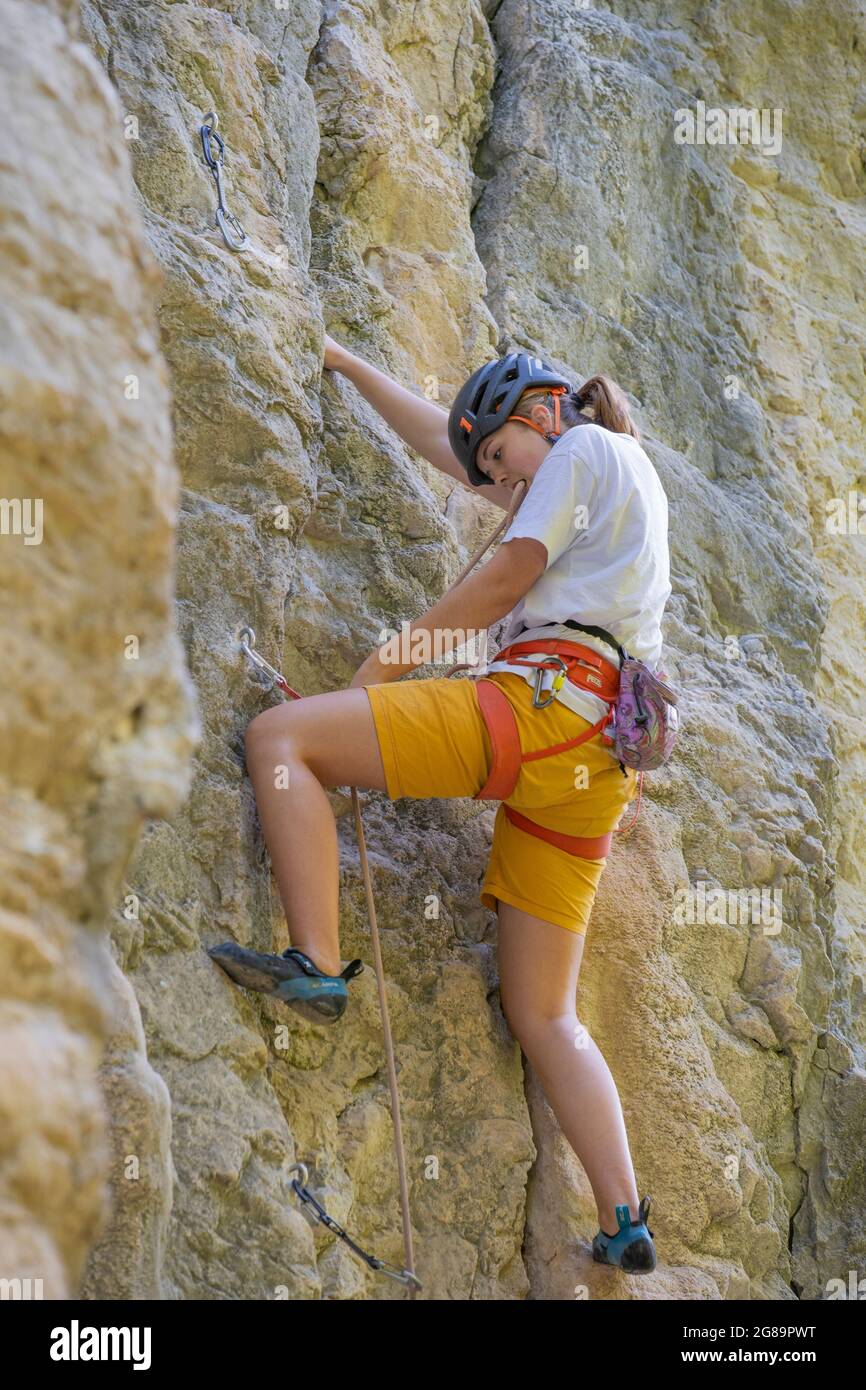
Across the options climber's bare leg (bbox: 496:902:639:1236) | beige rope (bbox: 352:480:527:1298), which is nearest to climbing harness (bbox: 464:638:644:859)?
beige rope (bbox: 352:480:527:1298)

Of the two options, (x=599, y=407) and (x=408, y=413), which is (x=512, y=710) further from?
(x=408, y=413)

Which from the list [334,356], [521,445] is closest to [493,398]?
[521,445]

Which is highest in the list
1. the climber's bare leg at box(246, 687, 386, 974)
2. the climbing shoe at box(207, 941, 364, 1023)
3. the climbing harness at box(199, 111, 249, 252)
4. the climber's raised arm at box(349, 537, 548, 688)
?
the climbing harness at box(199, 111, 249, 252)

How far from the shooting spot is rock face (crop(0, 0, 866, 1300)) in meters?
1.61

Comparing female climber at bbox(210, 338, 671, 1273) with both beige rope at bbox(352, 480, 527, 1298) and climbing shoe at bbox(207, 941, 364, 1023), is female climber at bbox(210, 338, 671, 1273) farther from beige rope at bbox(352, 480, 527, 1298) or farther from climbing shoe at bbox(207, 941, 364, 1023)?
beige rope at bbox(352, 480, 527, 1298)

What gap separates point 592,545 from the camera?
10.8 ft

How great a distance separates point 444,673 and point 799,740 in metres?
1.51

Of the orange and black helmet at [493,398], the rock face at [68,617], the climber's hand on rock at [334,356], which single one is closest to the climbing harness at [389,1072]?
the orange and black helmet at [493,398]

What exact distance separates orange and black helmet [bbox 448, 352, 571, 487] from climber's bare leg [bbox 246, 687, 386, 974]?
79 cm

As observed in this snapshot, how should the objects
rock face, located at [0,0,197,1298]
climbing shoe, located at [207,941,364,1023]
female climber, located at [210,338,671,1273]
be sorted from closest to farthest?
rock face, located at [0,0,197,1298] < climbing shoe, located at [207,941,364,1023] < female climber, located at [210,338,671,1273]

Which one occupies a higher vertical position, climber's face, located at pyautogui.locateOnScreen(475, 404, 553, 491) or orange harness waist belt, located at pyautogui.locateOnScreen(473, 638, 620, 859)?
climber's face, located at pyautogui.locateOnScreen(475, 404, 553, 491)

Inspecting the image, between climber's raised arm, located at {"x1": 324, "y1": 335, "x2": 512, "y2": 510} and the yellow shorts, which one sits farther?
climber's raised arm, located at {"x1": 324, "y1": 335, "x2": 512, "y2": 510}

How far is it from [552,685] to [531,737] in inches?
5.1
